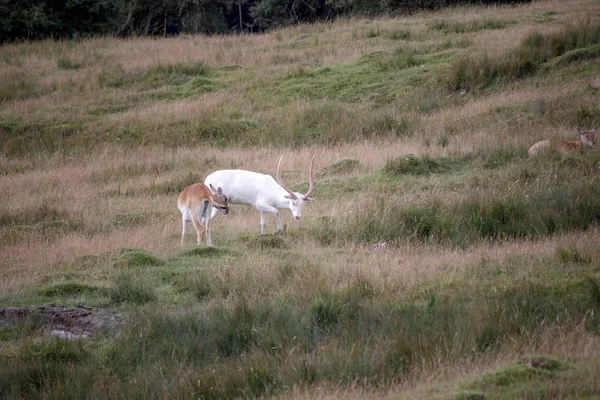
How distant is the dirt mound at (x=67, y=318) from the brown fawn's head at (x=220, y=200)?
3.32m

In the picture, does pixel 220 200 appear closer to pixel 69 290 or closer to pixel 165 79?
pixel 69 290

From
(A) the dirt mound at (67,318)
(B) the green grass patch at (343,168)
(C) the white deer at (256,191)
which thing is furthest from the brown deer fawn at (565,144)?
(A) the dirt mound at (67,318)

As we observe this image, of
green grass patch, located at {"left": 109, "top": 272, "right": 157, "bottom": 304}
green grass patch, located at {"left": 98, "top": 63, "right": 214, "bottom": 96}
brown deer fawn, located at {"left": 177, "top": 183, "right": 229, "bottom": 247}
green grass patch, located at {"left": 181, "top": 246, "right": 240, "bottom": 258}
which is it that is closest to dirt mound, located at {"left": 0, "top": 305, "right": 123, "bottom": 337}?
green grass patch, located at {"left": 109, "top": 272, "right": 157, "bottom": 304}

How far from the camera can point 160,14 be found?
47469 millimetres

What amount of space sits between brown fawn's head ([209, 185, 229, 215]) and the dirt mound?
3.32 meters

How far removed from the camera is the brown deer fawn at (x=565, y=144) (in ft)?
47.7

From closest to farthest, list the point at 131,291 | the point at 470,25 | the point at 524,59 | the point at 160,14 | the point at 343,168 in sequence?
the point at 131,291 → the point at 343,168 → the point at 524,59 → the point at 470,25 → the point at 160,14

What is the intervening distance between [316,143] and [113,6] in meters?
22.8

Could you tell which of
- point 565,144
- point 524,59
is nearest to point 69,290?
point 565,144

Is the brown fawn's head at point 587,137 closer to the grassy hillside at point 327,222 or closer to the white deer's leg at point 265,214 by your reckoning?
the grassy hillside at point 327,222

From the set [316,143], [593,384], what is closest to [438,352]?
[593,384]

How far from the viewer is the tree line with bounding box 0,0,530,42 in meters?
36.6

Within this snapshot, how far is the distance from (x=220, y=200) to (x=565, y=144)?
632 centimetres

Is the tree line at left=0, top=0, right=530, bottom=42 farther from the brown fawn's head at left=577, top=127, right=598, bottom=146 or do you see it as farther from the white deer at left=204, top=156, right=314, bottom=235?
the white deer at left=204, top=156, right=314, bottom=235
